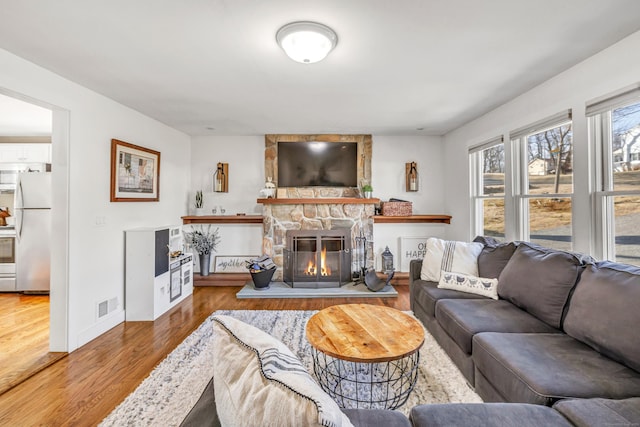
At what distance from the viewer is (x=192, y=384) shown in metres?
2.00

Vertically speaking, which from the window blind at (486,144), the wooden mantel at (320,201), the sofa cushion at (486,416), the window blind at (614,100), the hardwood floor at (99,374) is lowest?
the hardwood floor at (99,374)

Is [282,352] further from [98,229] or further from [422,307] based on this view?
[98,229]

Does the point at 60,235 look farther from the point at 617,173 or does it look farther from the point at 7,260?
the point at 617,173

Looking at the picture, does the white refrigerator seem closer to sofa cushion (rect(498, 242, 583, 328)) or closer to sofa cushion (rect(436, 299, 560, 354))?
sofa cushion (rect(436, 299, 560, 354))

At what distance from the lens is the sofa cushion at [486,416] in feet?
3.51

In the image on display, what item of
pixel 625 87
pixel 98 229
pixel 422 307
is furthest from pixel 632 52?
pixel 98 229

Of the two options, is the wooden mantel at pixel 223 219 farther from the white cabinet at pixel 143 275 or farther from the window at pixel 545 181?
the window at pixel 545 181

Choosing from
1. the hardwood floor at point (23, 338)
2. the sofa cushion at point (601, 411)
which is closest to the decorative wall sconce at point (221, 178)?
the hardwood floor at point (23, 338)

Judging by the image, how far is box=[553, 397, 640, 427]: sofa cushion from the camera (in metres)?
1.07

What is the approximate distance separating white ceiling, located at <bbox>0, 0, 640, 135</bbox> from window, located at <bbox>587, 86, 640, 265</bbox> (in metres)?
0.47

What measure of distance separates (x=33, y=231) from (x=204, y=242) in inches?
85.9

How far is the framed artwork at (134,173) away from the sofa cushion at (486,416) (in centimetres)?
339

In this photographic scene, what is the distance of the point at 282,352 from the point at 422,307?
7.70 ft

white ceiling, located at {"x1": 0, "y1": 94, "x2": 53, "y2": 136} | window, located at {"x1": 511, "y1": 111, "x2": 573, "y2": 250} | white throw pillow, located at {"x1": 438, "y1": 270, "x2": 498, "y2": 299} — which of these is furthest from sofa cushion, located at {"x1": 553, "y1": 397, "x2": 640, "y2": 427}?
white ceiling, located at {"x1": 0, "y1": 94, "x2": 53, "y2": 136}
